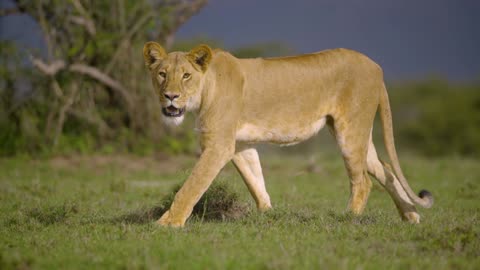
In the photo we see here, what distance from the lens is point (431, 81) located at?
37.3 metres

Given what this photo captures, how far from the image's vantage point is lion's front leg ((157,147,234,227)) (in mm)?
5043

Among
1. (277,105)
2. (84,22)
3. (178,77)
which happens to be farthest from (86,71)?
(178,77)

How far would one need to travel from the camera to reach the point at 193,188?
16.6 feet

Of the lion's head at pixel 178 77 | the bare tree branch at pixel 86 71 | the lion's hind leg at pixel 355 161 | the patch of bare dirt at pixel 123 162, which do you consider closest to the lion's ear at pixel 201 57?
the lion's head at pixel 178 77

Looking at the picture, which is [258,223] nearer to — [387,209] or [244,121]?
[244,121]

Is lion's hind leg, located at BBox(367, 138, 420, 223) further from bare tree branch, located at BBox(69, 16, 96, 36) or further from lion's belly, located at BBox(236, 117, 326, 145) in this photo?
bare tree branch, located at BBox(69, 16, 96, 36)

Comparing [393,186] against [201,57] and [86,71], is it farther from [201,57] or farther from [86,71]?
[86,71]

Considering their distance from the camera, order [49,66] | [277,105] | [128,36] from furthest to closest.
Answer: [128,36]
[49,66]
[277,105]

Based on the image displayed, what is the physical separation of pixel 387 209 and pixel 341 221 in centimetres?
166

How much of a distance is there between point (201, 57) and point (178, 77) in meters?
0.25

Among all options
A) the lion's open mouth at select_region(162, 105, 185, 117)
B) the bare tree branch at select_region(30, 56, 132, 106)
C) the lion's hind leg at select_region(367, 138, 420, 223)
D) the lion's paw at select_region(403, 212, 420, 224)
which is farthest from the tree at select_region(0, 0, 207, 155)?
the lion's paw at select_region(403, 212, 420, 224)

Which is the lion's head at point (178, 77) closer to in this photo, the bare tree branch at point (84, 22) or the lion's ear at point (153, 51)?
the lion's ear at point (153, 51)

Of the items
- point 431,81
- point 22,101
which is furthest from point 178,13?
point 431,81

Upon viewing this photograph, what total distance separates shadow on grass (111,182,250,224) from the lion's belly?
0.47 meters
